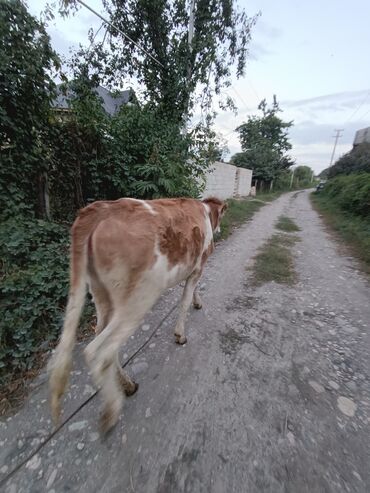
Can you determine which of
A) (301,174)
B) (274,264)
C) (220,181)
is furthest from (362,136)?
(301,174)

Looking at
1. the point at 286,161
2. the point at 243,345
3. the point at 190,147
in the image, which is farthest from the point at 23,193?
the point at 286,161

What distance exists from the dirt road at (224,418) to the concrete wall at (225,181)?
6.52 metres

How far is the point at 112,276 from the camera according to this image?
4.88 feet

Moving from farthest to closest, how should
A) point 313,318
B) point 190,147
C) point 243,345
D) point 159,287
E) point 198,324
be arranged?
point 190,147 → point 313,318 → point 198,324 → point 243,345 → point 159,287

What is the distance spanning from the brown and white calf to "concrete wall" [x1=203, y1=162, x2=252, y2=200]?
682 centimetres

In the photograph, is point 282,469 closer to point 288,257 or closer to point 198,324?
point 198,324

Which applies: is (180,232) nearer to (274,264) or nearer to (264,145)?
(274,264)

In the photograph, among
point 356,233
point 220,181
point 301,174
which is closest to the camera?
point 356,233

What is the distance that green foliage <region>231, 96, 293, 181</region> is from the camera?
23.7 metres

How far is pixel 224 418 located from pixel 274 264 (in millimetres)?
3543

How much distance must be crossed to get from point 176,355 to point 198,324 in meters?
0.56

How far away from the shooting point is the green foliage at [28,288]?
2059mm

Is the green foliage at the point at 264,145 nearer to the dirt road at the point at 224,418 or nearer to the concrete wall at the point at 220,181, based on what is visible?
the concrete wall at the point at 220,181

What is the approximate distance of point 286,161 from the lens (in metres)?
27.3
